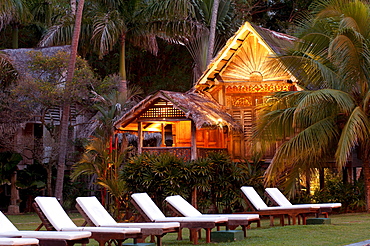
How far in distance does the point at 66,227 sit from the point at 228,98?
13.5 metres

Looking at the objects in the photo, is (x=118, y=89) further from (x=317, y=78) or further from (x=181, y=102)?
(x=317, y=78)

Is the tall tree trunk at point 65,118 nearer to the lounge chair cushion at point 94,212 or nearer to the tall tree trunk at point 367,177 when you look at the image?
the tall tree trunk at point 367,177

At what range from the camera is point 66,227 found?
941cm

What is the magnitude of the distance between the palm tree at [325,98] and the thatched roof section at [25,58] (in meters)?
10.7

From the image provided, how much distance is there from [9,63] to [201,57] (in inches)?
337

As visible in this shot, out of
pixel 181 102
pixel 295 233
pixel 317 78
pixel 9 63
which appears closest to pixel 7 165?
pixel 9 63

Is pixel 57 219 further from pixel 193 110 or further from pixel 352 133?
pixel 193 110

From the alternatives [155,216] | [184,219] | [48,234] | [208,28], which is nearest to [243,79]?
[208,28]

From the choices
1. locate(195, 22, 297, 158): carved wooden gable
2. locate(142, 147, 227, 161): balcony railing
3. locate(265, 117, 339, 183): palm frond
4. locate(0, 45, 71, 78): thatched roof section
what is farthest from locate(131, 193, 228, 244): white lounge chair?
locate(0, 45, 71, 78): thatched roof section

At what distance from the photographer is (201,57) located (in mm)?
28859

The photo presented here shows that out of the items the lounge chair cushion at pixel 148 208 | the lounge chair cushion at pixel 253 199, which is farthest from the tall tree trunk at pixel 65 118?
the lounge chair cushion at pixel 148 208

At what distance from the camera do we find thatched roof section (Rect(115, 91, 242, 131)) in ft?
63.4

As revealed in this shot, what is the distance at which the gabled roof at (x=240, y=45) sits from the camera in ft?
67.3

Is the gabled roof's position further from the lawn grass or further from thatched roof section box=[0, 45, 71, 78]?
the lawn grass
